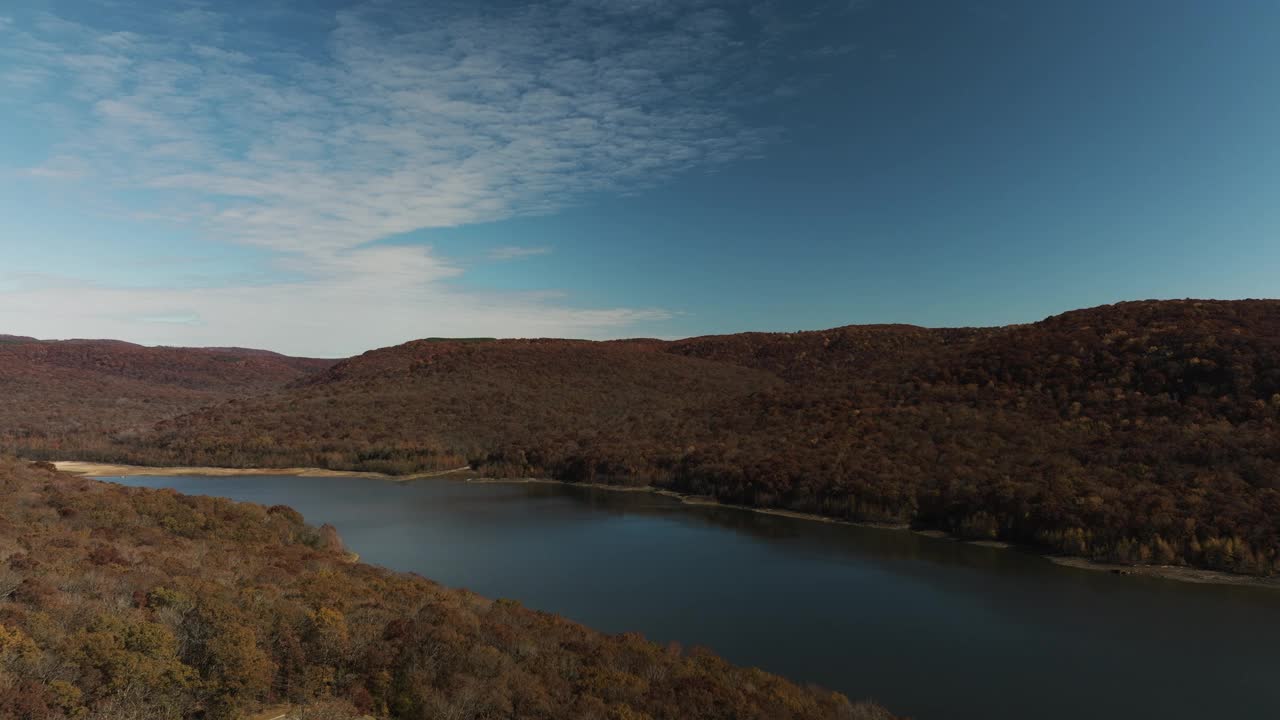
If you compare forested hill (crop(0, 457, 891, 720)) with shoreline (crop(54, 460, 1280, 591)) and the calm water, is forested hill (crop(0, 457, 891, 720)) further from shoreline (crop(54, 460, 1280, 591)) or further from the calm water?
shoreline (crop(54, 460, 1280, 591))

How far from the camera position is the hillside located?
53469 millimetres

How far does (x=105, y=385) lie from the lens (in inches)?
3088

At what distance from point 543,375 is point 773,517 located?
4415 cm

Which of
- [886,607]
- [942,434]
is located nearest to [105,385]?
[942,434]

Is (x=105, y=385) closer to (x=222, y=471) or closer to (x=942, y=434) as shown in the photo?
(x=222, y=471)

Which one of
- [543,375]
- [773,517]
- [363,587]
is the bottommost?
[773,517]

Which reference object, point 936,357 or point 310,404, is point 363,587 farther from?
point 310,404

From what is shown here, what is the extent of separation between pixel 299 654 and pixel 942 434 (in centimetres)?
3061

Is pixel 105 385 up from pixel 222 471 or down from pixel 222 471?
up

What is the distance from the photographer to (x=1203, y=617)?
15.8m

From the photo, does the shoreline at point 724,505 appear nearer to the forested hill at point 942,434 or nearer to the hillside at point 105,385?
the forested hill at point 942,434

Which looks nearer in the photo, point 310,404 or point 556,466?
point 556,466

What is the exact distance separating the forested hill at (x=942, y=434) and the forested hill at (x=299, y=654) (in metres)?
17.2

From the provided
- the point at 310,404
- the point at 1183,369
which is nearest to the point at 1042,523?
the point at 1183,369
